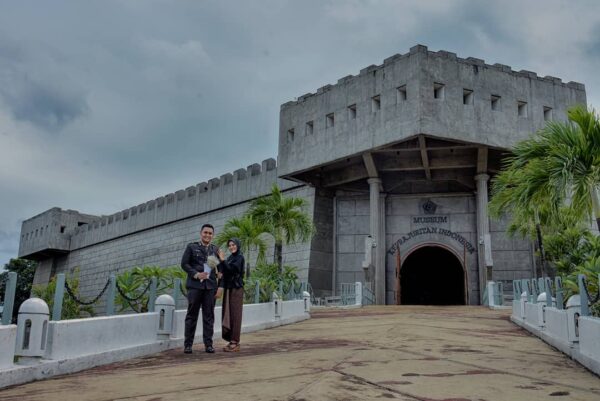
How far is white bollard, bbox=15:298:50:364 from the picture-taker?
4879 millimetres

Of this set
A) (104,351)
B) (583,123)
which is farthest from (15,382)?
(583,123)

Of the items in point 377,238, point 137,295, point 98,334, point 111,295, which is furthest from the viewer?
point 377,238

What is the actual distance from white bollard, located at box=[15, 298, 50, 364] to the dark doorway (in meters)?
24.2

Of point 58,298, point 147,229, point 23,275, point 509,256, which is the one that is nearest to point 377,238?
point 509,256

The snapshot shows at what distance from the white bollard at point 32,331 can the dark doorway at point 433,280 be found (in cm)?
2416

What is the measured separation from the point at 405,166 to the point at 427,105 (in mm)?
3268

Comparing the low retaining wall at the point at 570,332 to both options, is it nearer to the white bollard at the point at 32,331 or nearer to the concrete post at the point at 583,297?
the concrete post at the point at 583,297

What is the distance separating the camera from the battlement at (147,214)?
2722 cm

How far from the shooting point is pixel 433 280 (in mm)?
29469

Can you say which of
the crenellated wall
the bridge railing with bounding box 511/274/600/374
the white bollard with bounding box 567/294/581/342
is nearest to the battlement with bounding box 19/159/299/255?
the crenellated wall

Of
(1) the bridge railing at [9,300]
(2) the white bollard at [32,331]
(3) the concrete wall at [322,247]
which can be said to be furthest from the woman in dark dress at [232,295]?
(3) the concrete wall at [322,247]

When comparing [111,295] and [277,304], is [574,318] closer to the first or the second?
[111,295]

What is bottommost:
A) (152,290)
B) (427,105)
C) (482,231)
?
(152,290)

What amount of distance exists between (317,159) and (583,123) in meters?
15.5
